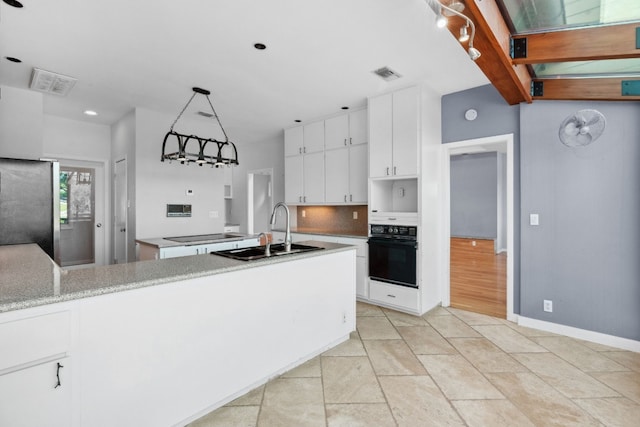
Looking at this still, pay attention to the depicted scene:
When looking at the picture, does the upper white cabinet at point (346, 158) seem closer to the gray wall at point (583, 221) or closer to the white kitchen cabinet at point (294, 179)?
the white kitchen cabinet at point (294, 179)

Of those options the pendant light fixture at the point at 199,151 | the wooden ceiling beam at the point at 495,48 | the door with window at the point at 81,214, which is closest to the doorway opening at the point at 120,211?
the door with window at the point at 81,214

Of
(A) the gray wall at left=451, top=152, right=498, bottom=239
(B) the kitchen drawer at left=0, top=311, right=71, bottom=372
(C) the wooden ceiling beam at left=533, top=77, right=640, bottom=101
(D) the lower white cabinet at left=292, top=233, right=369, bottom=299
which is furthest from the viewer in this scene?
(A) the gray wall at left=451, top=152, right=498, bottom=239

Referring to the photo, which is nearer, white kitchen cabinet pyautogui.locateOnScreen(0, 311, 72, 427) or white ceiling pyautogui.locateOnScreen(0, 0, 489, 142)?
white kitchen cabinet pyautogui.locateOnScreen(0, 311, 72, 427)

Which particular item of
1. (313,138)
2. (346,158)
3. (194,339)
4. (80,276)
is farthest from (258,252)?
(313,138)

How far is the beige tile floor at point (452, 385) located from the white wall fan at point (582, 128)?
1864mm

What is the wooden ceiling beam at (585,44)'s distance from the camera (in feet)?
6.31

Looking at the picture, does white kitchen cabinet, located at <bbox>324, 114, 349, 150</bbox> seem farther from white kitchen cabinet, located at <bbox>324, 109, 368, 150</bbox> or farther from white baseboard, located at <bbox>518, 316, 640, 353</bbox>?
white baseboard, located at <bbox>518, 316, 640, 353</bbox>

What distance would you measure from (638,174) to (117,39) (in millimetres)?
4546

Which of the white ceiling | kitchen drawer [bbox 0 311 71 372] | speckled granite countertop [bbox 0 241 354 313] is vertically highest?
the white ceiling

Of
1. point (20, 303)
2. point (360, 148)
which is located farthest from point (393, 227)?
point (20, 303)

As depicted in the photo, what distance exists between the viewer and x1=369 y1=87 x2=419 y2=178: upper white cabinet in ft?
11.4

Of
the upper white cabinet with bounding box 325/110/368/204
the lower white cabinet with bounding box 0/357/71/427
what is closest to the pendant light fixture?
the upper white cabinet with bounding box 325/110/368/204

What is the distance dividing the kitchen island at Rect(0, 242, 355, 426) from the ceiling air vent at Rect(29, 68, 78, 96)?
2.20m

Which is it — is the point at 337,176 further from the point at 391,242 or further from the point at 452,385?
the point at 452,385
